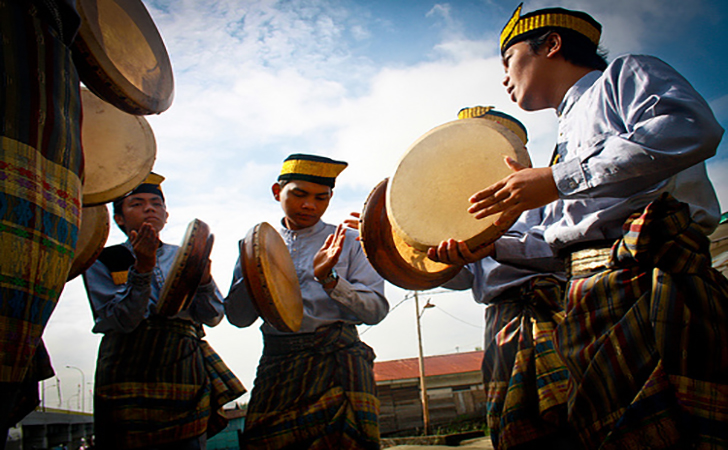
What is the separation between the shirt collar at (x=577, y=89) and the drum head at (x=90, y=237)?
6.40ft

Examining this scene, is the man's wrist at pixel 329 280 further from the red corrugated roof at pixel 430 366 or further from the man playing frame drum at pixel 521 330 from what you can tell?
the red corrugated roof at pixel 430 366

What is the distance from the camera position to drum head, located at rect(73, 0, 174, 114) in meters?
1.51

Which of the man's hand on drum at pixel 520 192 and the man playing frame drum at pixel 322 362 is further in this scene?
the man playing frame drum at pixel 322 362

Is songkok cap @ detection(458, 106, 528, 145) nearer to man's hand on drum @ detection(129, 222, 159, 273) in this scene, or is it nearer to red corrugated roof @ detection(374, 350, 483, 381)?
man's hand on drum @ detection(129, 222, 159, 273)

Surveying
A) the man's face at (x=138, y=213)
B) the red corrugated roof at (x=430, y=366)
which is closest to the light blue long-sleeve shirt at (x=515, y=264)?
the man's face at (x=138, y=213)

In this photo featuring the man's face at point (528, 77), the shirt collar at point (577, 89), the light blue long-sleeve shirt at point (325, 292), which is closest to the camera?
the shirt collar at point (577, 89)

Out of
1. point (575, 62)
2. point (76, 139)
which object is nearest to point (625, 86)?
point (575, 62)

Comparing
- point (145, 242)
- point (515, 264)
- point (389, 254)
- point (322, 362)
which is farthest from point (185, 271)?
point (515, 264)

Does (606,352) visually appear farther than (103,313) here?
No

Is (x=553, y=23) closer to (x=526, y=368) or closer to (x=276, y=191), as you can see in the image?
(x=526, y=368)

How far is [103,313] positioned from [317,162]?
5.20 ft

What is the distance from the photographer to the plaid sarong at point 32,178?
77 cm

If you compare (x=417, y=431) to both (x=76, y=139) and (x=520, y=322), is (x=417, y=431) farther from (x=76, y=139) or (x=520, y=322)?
(x=76, y=139)

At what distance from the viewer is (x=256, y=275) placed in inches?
93.5
